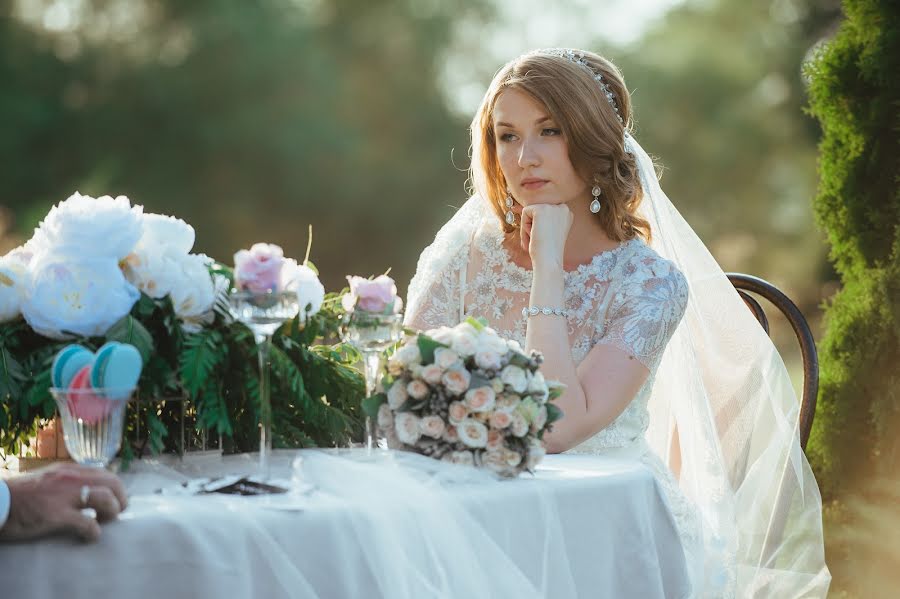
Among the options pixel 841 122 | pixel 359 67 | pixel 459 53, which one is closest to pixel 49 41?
pixel 359 67

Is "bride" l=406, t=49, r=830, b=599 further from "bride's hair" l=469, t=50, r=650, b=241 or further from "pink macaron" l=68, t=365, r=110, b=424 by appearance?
"pink macaron" l=68, t=365, r=110, b=424

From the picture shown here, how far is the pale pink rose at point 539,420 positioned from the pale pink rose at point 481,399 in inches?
3.3

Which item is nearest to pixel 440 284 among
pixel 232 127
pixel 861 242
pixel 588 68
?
pixel 588 68

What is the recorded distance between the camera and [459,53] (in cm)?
1964

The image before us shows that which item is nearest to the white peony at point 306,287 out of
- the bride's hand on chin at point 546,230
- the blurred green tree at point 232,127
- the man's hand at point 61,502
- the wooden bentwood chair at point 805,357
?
the man's hand at point 61,502

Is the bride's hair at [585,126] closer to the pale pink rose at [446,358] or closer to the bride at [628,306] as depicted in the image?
the bride at [628,306]

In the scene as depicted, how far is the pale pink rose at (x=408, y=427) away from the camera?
186cm

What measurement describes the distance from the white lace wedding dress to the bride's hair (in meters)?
0.12

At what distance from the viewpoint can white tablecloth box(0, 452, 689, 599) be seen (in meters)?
1.41

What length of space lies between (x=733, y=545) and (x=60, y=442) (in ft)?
5.70

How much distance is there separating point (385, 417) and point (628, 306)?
1110 mm

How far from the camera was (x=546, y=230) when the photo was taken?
2777mm

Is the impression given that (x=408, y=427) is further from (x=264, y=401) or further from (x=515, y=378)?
(x=264, y=401)

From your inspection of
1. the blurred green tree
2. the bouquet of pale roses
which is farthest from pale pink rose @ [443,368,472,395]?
the blurred green tree
